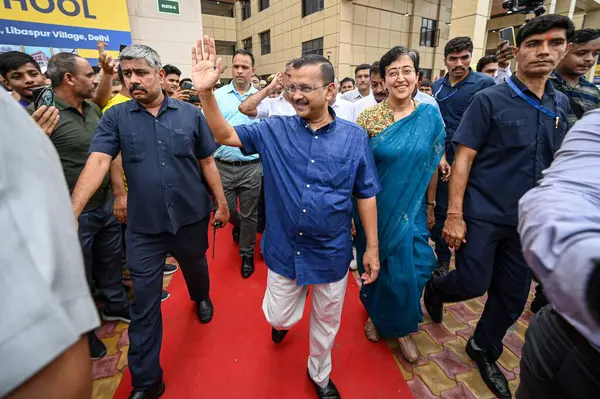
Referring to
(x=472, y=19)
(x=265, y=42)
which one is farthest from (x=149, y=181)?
(x=265, y=42)

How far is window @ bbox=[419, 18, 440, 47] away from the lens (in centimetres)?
1472

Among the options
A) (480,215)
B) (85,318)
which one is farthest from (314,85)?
(85,318)

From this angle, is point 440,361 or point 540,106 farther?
point 440,361

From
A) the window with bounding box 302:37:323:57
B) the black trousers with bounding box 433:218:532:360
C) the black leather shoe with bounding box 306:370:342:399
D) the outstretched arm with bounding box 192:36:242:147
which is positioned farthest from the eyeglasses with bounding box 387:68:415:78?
the window with bounding box 302:37:323:57

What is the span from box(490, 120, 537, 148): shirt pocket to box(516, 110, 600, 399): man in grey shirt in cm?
105

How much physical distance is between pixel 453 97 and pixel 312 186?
8.24 ft

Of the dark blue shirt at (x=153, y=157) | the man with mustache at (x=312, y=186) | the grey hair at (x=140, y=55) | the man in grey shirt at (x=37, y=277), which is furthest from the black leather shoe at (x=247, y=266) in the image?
the man in grey shirt at (x=37, y=277)

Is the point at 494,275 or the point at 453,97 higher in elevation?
the point at 453,97

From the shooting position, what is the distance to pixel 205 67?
1518 millimetres

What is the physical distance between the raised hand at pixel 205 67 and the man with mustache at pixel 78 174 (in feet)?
3.45

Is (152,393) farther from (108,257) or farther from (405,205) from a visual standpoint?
(405,205)

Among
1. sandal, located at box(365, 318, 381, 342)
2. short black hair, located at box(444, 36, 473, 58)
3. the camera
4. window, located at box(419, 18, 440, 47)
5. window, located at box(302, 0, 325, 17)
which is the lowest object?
sandal, located at box(365, 318, 381, 342)

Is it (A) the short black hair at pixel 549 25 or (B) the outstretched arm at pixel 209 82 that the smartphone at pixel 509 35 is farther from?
(B) the outstretched arm at pixel 209 82

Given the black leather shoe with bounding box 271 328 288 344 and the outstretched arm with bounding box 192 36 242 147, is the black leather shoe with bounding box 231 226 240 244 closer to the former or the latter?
the black leather shoe with bounding box 271 328 288 344
